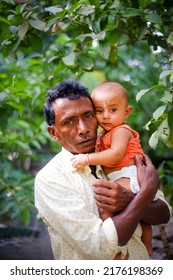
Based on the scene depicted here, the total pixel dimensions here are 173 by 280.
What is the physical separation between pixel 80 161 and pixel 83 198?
0.31 feet


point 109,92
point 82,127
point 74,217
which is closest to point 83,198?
point 74,217

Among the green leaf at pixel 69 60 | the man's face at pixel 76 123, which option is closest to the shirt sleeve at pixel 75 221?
the man's face at pixel 76 123

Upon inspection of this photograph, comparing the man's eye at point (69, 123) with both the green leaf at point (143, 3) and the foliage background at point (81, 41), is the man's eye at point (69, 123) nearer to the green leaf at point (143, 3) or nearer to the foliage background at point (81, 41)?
the foliage background at point (81, 41)

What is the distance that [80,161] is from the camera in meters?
1.24

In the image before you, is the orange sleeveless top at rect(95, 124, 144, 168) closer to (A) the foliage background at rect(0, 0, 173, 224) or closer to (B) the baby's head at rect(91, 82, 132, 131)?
(B) the baby's head at rect(91, 82, 132, 131)

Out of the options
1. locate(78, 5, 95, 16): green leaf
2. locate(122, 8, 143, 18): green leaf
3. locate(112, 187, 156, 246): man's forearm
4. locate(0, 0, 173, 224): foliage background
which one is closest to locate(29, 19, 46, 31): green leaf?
locate(0, 0, 173, 224): foliage background

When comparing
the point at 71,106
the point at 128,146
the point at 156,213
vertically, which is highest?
the point at 71,106

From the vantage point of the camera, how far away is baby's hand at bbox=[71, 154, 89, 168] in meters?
1.24

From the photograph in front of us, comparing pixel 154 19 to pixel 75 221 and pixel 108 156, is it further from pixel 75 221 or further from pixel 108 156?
pixel 75 221

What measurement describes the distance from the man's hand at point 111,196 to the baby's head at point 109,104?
→ 0.17m

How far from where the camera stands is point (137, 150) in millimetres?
1309

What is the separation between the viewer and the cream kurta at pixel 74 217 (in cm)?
118
